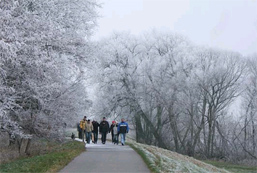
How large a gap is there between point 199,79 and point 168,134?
746 centimetres

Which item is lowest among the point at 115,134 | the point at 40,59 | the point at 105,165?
the point at 105,165

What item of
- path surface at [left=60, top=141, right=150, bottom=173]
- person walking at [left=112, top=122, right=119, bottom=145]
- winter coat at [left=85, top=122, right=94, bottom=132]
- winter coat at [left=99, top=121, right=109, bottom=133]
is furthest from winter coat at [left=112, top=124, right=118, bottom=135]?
path surface at [left=60, top=141, right=150, bottom=173]

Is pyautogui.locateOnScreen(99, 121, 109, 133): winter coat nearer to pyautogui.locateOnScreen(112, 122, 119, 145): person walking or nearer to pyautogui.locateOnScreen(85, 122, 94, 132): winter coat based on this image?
pyautogui.locateOnScreen(85, 122, 94, 132): winter coat

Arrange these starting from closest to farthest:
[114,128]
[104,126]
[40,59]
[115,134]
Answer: [40,59] → [104,126] → [114,128] → [115,134]

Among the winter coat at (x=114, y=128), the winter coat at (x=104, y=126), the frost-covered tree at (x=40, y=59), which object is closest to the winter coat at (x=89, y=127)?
the winter coat at (x=104, y=126)

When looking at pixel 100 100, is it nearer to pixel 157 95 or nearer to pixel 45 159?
pixel 157 95

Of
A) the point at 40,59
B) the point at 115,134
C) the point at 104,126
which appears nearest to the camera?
the point at 40,59

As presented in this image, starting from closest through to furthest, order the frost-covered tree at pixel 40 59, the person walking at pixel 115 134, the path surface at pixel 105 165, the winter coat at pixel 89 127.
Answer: the frost-covered tree at pixel 40 59 → the path surface at pixel 105 165 → the winter coat at pixel 89 127 → the person walking at pixel 115 134

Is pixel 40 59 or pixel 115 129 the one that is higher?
pixel 40 59

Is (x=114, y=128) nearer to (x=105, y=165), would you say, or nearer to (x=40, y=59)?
(x=105, y=165)

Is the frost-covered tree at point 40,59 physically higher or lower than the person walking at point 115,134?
higher

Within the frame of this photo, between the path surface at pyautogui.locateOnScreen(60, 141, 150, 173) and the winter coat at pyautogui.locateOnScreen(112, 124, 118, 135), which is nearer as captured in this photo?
the path surface at pyautogui.locateOnScreen(60, 141, 150, 173)

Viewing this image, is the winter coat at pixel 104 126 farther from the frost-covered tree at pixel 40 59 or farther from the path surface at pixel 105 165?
the path surface at pixel 105 165

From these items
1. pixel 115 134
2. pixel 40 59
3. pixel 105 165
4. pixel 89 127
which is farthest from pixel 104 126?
pixel 40 59
